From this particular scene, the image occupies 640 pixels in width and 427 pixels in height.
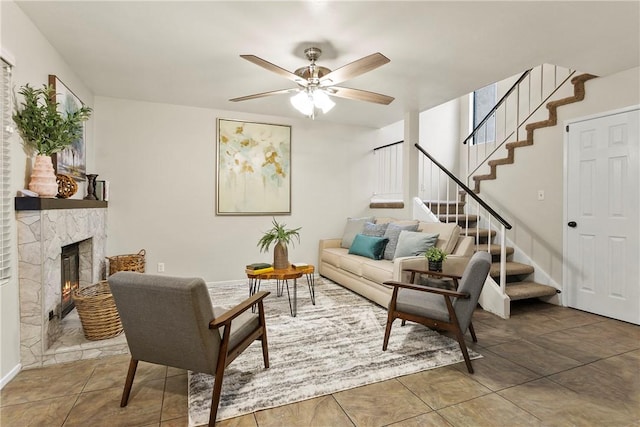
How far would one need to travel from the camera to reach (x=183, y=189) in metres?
4.46

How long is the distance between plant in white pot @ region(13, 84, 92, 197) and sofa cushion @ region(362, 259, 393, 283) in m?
3.00

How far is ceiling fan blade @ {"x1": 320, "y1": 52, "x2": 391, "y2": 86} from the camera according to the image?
2.20 meters

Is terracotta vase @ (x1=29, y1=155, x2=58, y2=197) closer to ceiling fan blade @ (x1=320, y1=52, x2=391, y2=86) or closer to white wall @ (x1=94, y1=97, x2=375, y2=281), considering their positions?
white wall @ (x1=94, y1=97, x2=375, y2=281)

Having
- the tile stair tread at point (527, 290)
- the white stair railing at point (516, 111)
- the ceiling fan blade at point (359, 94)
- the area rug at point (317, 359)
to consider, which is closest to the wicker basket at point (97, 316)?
the area rug at point (317, 359)

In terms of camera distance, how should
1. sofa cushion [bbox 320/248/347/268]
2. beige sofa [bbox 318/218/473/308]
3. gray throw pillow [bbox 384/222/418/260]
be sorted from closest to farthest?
beige sofa [bbox 318/218/473/308]
gray throw pillow [bbox 384/222/418/260]
sofa cushion [bbox 320/248/347/268]

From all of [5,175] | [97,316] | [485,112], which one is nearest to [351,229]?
[485,112]

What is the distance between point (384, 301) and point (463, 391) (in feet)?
4.79

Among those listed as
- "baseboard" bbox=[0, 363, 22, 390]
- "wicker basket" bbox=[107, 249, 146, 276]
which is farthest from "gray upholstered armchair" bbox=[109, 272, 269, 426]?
"wicker basket" bbox=[107, 249, 146, 276]

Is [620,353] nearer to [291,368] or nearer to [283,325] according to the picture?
[291,368]

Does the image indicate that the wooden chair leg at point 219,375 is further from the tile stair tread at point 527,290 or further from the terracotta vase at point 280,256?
the tile stair tread at point 527,290

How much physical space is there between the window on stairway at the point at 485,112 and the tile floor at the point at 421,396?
3.58 m

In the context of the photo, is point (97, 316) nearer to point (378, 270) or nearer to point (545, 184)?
point (378, 270)

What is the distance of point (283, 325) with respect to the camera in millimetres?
3025

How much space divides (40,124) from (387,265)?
10.8 feet
